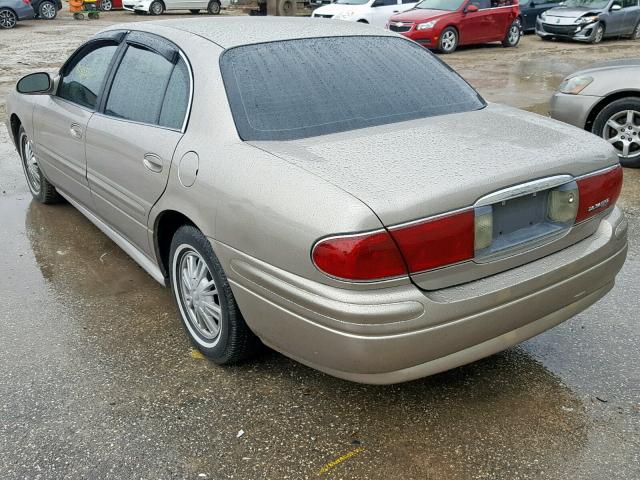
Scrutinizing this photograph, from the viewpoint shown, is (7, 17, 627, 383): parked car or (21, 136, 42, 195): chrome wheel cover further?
(21, 136, 42, 195): chrome wheel cover

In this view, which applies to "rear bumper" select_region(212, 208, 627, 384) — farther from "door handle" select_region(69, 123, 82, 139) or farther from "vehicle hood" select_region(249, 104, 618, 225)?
"door handle" select_region(69, 123, 82, 139)

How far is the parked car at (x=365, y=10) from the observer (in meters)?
16.5

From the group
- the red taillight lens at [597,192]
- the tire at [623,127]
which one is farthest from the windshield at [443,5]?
the red taillight lens at [597,192]

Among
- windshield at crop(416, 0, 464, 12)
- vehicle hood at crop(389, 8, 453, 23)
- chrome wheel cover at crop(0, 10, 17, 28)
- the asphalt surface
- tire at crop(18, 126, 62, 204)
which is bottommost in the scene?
the asphalt surface

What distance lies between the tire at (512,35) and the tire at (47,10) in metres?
16.9

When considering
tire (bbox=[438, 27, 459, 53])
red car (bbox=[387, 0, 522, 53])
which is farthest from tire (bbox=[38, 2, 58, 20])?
tire (bbox=[438, 27, 459, 53])

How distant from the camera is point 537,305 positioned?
262 cm

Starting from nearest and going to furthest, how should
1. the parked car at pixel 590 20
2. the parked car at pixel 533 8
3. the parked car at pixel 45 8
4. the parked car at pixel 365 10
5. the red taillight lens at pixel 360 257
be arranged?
the red taillight lens at pixel 360 257, the parked car at pixel 365 10, the parked car at pixel 590 20, the parked car at pixel 533 8, the parked car at pixel 45 8

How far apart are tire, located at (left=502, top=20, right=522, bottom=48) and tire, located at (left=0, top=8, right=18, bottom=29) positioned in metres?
16.0

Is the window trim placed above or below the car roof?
below

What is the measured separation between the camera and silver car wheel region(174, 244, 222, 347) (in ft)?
10.1

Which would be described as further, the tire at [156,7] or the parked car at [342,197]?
the tire at [156,7]

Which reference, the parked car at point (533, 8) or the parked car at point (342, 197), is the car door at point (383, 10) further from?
the parked car at point (342, 197)

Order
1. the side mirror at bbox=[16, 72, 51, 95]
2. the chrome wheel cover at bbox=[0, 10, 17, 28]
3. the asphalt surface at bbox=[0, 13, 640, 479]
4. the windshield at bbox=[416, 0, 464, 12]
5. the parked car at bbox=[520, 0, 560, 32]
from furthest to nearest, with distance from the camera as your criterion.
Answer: the chrome wheel cover at bbox=[0, 10, 17, 28]
the parked car at bbox=[520, 0, 560, 32]
the windshield at bbox=[416, 0, 464, 12]
the side mirror at bbox=[16, 72, 51, 95]
the asphalt surface at bbox=[0, 13, 640, 479]
